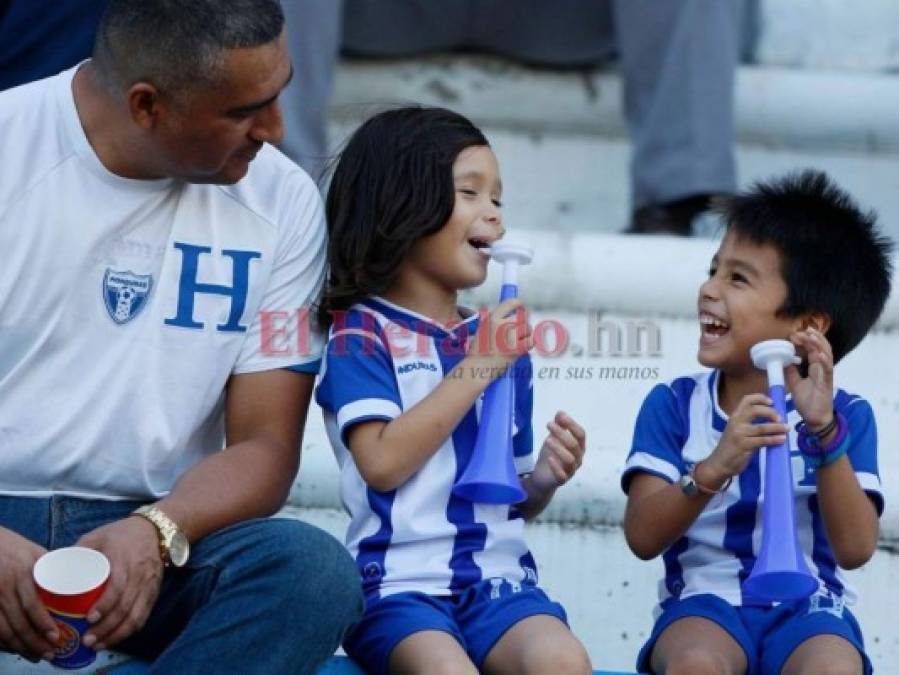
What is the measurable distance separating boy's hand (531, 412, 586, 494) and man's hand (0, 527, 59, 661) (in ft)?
2.28

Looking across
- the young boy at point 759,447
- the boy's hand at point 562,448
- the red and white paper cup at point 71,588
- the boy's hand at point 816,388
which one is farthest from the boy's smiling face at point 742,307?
the red and white paper cup at point 71,588

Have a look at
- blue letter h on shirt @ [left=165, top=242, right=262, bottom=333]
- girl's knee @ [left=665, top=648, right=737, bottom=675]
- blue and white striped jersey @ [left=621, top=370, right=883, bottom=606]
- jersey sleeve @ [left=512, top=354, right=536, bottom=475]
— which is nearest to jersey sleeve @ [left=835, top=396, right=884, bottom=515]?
blue and white striped jersey @ [left=621, top=370, right=883, bottom=606]

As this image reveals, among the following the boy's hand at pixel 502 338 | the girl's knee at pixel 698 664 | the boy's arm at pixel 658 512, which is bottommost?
the girl's knee at pixel 698 664

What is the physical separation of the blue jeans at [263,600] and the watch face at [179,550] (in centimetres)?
2

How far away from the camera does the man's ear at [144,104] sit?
2.75 m

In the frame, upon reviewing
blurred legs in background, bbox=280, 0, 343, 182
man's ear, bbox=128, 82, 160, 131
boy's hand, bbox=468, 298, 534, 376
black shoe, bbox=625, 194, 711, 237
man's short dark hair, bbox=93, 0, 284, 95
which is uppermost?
blurred legs in background, bbox=280, 0, 343, 182

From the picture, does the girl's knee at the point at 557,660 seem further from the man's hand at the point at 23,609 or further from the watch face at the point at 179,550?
the man's hand at the point at 23,609

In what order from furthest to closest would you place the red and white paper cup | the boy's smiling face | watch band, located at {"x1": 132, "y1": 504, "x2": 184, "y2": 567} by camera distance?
the boy's smiling face → watch band, located at {"x1": 132, "y1": 504, "x2": 184, "y2": 567} → the red and white paper cup

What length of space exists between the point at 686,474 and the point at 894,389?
702 mm

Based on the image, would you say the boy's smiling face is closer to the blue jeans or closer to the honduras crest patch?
the blue jeans

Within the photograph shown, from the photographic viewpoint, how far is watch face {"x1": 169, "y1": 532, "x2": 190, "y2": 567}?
2592 millimetres

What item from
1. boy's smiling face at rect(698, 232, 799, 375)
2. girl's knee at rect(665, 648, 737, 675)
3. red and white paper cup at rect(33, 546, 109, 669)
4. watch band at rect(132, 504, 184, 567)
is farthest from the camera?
boy's smiling face at rect(698, 232, 799, 375)

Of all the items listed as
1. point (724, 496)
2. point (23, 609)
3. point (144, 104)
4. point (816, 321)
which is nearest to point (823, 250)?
Result: point (816, 321)

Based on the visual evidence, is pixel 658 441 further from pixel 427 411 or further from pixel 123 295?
pixel 123 295
